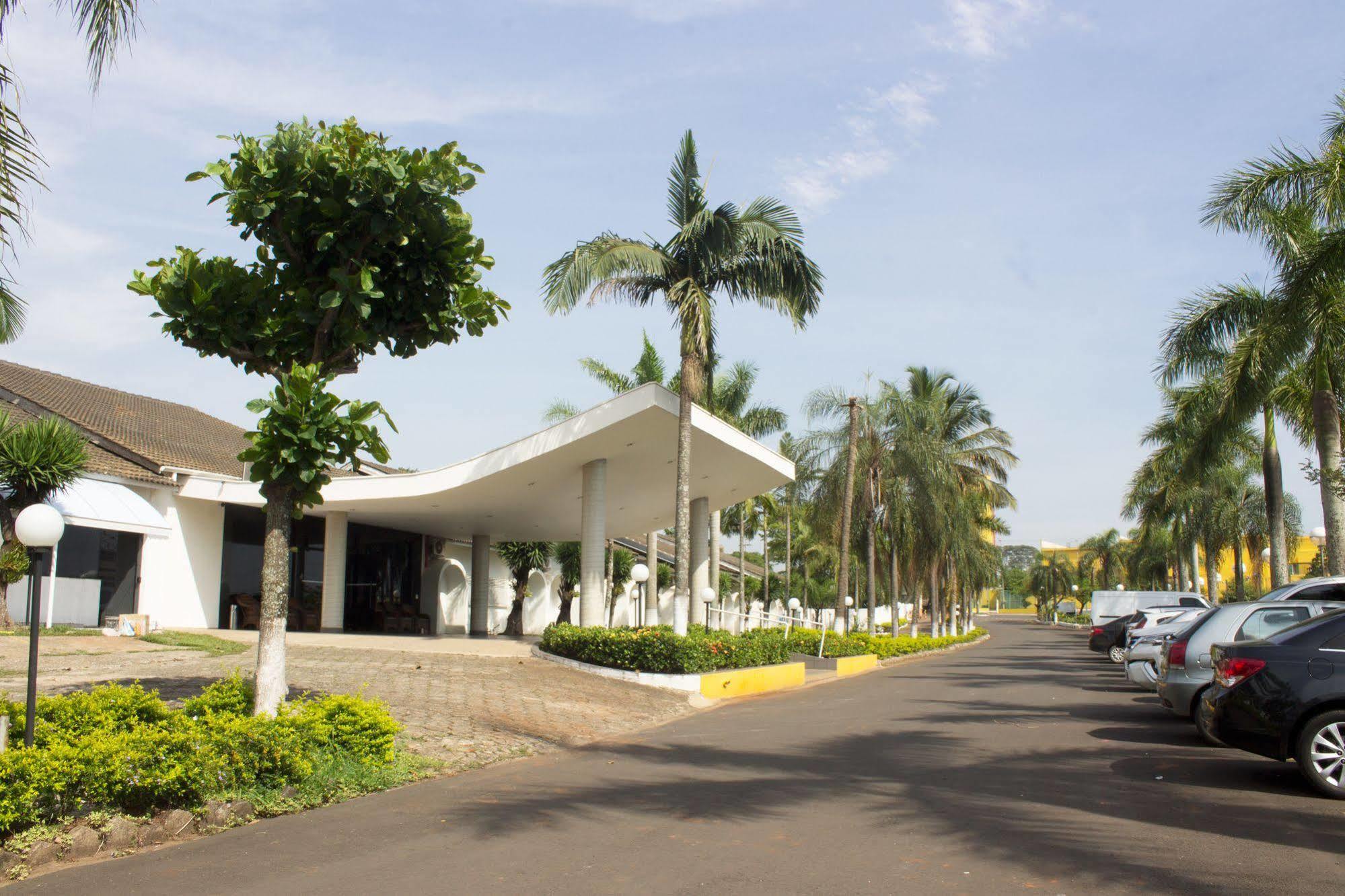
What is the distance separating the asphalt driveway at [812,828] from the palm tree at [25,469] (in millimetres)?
12415

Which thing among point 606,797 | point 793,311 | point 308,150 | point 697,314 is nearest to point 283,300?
point 308,150

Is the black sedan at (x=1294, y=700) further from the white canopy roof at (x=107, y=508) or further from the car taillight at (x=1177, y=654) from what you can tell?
the white canopy roof at (x=107, y=508)

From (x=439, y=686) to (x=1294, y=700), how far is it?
34.3 feet

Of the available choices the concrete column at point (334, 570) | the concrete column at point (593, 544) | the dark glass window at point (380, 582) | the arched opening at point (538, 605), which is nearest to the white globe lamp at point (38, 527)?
the concrete column at point (593, 544)

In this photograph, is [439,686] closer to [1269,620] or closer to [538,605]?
[1269,620]

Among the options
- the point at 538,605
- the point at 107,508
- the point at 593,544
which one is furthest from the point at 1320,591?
the point at 538,605

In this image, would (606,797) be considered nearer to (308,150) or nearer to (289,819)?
(289,819)

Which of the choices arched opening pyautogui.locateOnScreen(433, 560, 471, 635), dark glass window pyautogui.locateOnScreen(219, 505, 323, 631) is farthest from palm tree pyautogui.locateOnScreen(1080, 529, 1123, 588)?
dark glass window pyautogui.locateOnScreen(219, 505, 323, 631)

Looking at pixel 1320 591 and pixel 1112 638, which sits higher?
pixel 1320 591

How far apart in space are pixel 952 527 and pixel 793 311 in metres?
18.6

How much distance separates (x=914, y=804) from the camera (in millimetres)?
7773

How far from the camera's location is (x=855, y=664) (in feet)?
88.8

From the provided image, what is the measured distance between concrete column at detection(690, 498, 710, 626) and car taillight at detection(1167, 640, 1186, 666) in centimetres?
1157

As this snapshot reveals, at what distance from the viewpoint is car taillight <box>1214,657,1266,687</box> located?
8445 mm
